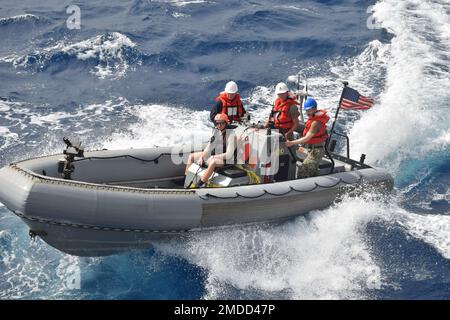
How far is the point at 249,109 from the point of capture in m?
14.8

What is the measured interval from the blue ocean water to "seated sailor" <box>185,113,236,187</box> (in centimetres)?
102

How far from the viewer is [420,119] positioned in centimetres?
1365

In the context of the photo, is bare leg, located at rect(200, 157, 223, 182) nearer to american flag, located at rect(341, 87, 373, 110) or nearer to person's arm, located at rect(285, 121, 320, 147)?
person's arm, located at rect(285, 121, 320, 147)

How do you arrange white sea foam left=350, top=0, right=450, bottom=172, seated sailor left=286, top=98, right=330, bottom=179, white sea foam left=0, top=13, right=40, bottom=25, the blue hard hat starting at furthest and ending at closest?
white sea foam left=0, top=13, right=40, bottom=25
white sea foam left=350, top=0, right=450, bottom=172
seated sailor left=286, top=98, right=330, bottom=179
the blue hard hat

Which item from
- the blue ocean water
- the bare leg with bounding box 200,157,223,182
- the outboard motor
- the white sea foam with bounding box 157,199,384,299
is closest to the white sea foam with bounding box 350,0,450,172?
the blue ocean water

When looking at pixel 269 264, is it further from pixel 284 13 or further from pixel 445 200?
pixel 284 13

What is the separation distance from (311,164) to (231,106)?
1711mm

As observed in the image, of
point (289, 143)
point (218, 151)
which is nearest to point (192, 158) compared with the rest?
point (218, 151)

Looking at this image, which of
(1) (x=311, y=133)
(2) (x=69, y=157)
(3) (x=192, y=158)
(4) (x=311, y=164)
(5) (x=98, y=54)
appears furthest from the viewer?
(5) (x=98, y=54)

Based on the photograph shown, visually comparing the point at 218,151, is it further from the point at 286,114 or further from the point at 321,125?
the point at 321,125

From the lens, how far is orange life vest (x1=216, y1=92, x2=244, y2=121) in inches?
420

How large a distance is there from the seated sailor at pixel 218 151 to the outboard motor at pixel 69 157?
1902mm

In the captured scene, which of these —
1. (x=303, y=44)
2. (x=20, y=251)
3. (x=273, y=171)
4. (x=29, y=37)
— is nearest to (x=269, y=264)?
(x=273, y=171)

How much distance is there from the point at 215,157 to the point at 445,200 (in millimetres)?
4478
